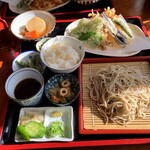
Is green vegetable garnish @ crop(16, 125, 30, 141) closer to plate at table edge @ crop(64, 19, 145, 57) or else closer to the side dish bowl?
the side dish bowl

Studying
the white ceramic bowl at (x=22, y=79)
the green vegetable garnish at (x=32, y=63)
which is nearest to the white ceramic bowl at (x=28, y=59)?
the green vegetable garnish at (x=32, y=63)

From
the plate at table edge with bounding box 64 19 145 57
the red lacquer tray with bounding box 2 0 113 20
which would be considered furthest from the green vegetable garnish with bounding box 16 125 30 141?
the red lacquer tray with bounding box 2 0 113 20

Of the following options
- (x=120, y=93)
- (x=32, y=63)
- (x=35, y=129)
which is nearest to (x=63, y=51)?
(x=32, y=63)

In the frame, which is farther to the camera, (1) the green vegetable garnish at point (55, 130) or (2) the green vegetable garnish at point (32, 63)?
(2) the green vegetable garnish at point (32, 63)

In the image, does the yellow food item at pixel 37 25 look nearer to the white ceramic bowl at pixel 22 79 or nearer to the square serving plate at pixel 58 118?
the white ceramic bowl at pixel 22 79

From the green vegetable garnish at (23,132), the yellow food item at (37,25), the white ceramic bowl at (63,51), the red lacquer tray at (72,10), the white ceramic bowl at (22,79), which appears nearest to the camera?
the green vegetable garnish at (23,132)

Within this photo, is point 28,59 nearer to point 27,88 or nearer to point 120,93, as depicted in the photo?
point 27,88

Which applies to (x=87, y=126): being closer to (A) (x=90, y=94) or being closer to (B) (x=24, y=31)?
(A) (x=90, y=94)
